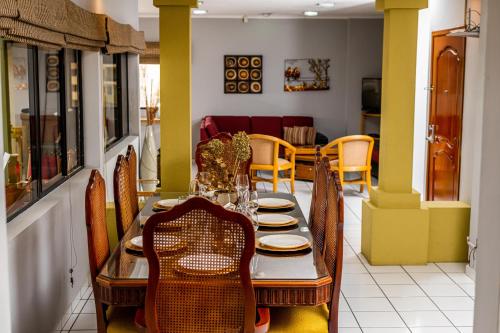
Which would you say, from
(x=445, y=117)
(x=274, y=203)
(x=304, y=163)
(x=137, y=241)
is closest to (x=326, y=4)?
(x=304, y=163)

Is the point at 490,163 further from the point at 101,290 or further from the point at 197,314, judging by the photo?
the point at 101,290

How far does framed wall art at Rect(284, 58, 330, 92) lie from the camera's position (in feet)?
37.8

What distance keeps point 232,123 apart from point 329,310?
8.50 m

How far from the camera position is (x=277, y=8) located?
9.92 m

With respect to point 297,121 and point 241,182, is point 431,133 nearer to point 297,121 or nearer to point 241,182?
point 241,182

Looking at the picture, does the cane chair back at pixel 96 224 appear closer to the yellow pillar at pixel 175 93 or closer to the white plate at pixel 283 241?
the white plate at pixel 283 241

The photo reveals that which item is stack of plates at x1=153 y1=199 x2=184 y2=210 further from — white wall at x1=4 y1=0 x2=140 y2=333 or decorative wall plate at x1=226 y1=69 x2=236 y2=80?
decorative wall plate at x1=226 y1=69 x2=236 y2=80

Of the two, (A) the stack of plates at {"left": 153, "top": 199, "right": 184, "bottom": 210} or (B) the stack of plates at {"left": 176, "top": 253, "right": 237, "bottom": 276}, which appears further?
(A) the stack of plates at {"left": 153, "top": 199, "right": 184, "bottom": 210}

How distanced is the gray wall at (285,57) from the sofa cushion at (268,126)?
1.01 ft

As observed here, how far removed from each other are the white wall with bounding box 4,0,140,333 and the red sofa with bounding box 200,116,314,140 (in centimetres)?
559

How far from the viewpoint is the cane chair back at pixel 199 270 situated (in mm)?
2451

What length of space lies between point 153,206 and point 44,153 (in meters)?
0.84

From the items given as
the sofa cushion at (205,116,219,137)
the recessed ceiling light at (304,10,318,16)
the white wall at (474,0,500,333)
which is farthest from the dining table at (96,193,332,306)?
the recessed ceiling light at (304,10,318,16)

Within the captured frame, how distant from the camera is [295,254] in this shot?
3.13 meters
